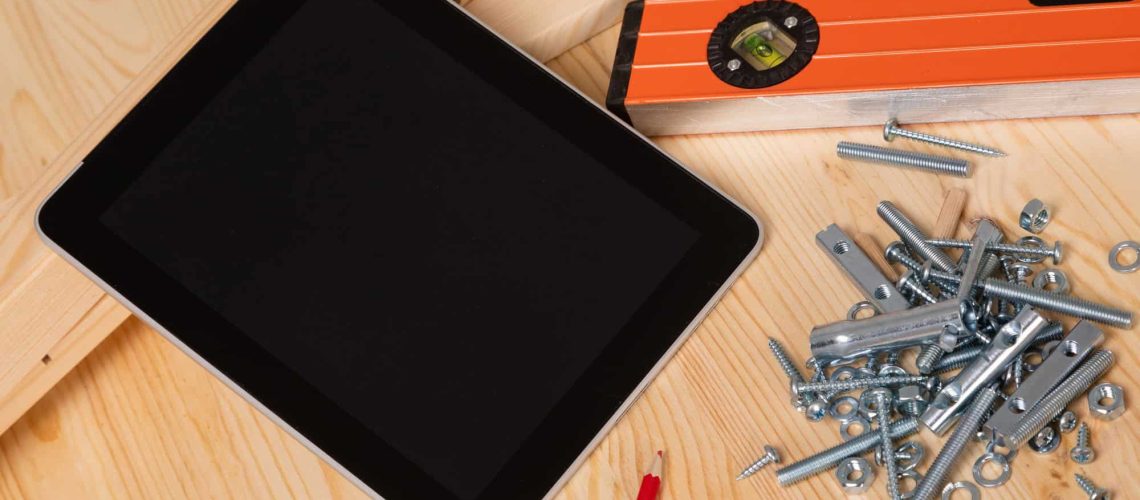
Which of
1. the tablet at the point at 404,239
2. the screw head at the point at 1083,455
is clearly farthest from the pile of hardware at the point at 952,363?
the tablet at the point at 404,239

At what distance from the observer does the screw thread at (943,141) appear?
37.7 inches

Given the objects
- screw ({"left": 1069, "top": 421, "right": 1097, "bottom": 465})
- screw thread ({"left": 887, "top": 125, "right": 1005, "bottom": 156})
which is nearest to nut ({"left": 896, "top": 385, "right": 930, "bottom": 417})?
screw ({"left": 1069, "top": 421, "right": 1097, "bottom": 465})

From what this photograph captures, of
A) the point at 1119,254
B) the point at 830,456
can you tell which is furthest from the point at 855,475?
the point at 1119,254

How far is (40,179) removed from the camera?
3.35 feet

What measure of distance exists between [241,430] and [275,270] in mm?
192

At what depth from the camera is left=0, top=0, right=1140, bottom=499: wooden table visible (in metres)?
0.90

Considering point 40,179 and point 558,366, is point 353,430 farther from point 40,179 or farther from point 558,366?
point 40,179

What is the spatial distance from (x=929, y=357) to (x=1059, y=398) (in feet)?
0.30

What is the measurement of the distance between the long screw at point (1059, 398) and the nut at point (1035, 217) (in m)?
0.12

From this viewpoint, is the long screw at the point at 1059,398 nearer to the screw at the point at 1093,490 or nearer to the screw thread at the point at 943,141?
the screw at the point at 1093,490

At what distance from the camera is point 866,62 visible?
0.96 metres

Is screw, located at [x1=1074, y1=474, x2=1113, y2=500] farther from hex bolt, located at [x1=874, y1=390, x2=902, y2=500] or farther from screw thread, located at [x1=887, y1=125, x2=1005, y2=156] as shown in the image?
screw thread, located at [x1=887, y1=125, x2=1005, y2=156]

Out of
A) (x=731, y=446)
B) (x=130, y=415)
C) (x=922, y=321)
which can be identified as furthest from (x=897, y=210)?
(x=130, y=415)

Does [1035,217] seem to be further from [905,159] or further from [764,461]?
[764,461]
